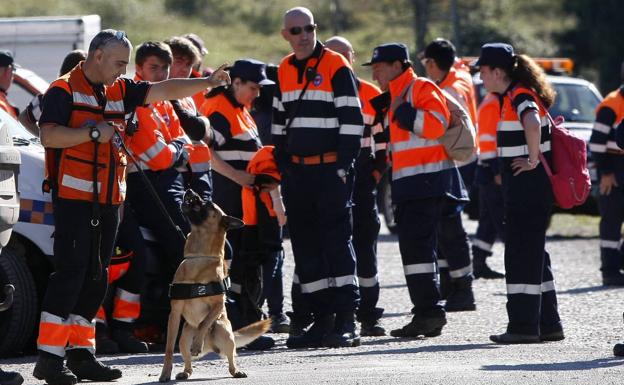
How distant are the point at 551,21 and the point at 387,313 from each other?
59653 millimetres

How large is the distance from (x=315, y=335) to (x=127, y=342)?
126 centimetres

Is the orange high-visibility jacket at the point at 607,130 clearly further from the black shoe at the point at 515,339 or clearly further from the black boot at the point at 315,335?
the black boot at the point at 315,335

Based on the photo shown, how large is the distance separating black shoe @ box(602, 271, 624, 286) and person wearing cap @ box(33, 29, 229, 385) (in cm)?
690

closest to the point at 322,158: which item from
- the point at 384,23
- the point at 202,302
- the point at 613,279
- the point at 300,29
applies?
the point at 300,29

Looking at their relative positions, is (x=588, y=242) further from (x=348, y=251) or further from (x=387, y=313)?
(x=348, y=251)

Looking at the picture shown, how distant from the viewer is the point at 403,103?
9891mm

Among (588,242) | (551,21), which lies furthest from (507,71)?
(551,21)

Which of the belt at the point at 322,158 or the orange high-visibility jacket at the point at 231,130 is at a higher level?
the orange high-visibility jacket at the point at 231,130

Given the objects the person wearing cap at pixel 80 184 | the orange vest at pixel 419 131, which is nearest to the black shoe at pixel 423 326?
the orange vest at pixel 419 131

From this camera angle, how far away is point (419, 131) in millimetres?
9844

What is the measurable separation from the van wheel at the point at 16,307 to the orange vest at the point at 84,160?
1.35 m

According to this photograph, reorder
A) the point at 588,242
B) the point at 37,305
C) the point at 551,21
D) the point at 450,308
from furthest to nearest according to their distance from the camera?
the point at 551,21 → the point at 588,242 → the point at 450,308 → the point at 37,305

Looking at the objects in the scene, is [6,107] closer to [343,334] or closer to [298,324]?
[298,324]

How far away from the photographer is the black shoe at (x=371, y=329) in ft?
34.3
